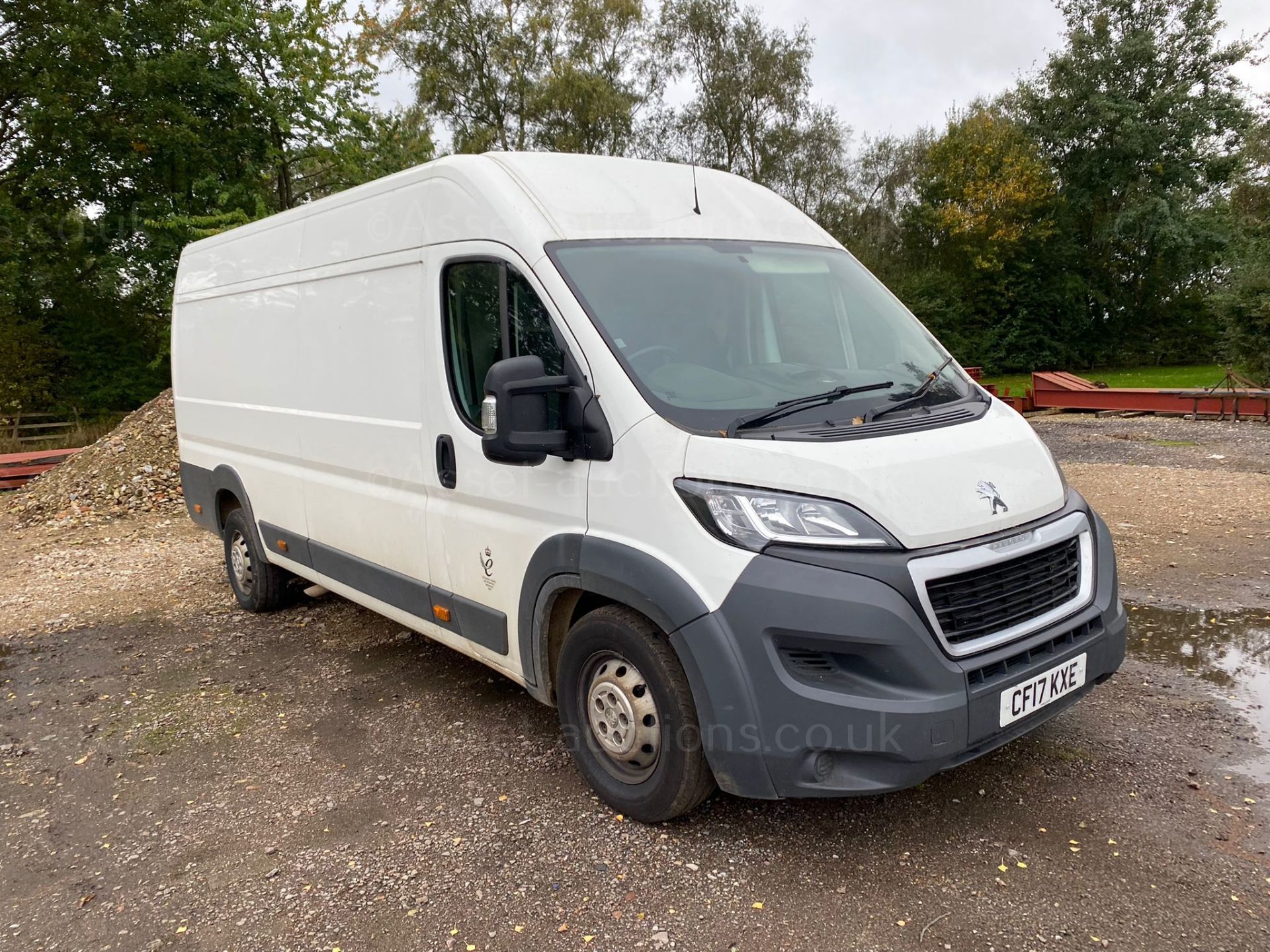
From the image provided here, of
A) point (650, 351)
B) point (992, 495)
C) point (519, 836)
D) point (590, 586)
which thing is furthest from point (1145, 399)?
point (519, 836)

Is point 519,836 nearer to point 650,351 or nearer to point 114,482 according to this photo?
point 650,351

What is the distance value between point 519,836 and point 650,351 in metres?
1.88

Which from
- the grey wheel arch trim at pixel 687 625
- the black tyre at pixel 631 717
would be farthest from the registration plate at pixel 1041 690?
the black tyre at pixel 631 717

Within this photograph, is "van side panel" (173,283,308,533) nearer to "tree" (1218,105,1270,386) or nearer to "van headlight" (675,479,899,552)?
"van headlight" (675,479,899,552)

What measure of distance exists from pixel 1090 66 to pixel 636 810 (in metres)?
32.2

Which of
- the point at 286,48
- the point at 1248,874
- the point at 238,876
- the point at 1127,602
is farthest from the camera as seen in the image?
the point at 286,48

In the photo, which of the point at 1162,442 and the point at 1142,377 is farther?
the point at 1142,377

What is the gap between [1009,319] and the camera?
29.8m

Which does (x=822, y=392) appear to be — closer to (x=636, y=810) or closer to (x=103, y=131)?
(x=636, y=810)

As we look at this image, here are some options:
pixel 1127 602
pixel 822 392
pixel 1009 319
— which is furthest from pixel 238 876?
pixel 1009 319

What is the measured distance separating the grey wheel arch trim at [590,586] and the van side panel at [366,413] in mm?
838

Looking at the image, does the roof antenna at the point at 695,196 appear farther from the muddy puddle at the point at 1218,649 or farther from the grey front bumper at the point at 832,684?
the muddy puddle at the point at 1218,649

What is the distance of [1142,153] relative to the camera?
2794 cm

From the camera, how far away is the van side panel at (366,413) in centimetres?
408
